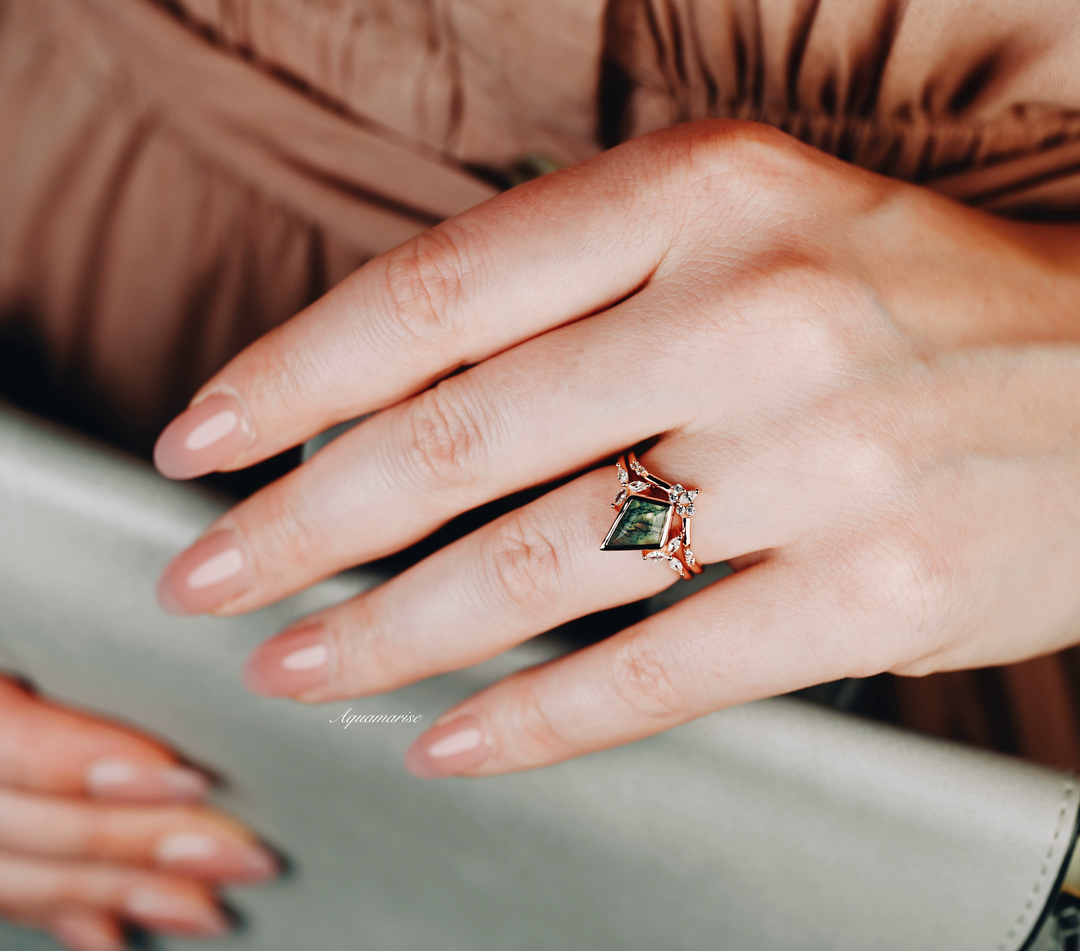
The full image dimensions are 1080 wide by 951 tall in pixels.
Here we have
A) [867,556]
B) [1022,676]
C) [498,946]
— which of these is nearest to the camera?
[867,556]

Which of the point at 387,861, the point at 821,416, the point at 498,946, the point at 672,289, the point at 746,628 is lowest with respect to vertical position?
the point at 498,946

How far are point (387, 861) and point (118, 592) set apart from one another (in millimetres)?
368

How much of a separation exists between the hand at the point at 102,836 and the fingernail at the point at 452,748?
0.28m

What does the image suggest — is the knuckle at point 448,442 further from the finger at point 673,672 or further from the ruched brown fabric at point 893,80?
the ruched brown fabric at point 893,80

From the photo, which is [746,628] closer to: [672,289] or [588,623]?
[588,623]

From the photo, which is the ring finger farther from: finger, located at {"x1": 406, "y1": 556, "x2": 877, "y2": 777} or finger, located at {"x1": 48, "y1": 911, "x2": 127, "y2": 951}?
finger, located at {"x1": 48, "y1": 911, "x2": 127, "y2": 951}

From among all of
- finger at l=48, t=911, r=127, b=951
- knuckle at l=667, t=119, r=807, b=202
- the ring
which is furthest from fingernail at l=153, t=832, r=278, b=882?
Answer: knuckle at l=667, t=119, r=807, b=202

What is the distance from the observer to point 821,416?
544 mm

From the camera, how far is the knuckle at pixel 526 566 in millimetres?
570

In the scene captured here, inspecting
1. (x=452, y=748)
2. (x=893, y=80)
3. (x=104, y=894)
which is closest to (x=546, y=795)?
(x=452, y=748)

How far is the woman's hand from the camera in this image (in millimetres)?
547

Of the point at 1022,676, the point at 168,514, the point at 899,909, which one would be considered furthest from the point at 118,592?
the point at 1022,676

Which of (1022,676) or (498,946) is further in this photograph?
(1022,676)

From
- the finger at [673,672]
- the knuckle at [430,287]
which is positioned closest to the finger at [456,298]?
the knuckle at [430,287]
